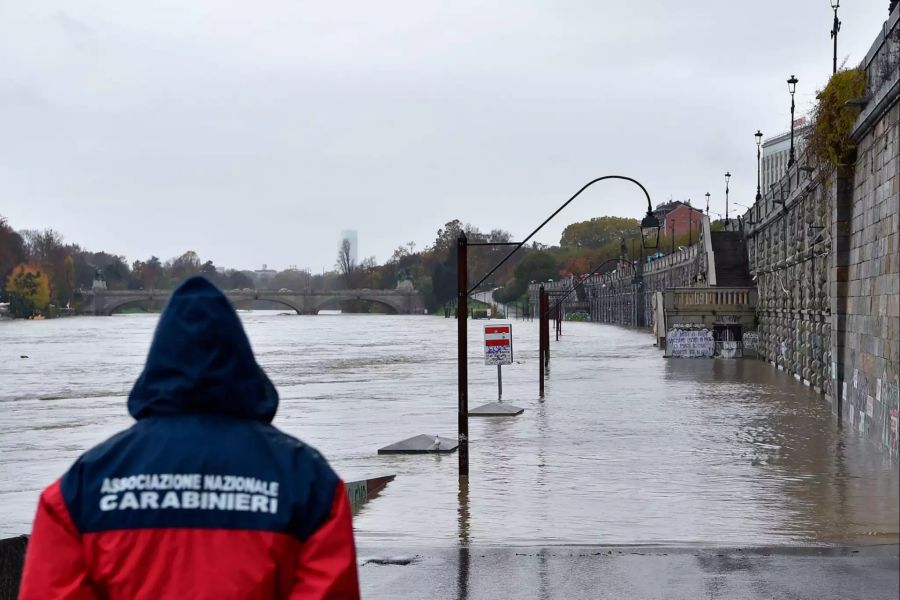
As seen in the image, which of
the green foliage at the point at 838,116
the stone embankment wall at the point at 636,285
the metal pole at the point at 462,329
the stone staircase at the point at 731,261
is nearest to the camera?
the metal pole at the point at 462,329

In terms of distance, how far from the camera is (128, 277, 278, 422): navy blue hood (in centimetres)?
362

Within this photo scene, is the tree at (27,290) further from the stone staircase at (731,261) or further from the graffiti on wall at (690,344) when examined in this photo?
the graffiti on wall at (690,344)

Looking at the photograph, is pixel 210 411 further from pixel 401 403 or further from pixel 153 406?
pixel 401 403

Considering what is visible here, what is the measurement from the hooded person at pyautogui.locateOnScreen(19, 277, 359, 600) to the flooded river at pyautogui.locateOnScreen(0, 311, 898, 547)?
175cm

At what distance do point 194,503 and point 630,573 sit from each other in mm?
8085

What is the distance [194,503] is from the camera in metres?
3.59

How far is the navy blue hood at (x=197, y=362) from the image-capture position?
362 centimetres

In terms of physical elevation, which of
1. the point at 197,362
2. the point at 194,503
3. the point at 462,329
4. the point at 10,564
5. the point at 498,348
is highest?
the point at 197,362

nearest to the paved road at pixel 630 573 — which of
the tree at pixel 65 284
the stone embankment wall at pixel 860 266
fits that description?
the stone embankment wall at pixel 860 266

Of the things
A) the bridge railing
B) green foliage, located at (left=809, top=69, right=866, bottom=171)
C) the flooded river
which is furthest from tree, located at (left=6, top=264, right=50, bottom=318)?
green foliage, located at (left=809, top=69, right=866, bottom=171)

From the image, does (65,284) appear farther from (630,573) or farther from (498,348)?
(630,573)

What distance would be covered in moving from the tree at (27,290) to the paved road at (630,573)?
Result: 554ft

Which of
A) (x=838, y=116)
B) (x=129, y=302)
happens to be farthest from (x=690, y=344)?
(x=129, y=302)

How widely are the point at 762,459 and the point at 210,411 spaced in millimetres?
18707
